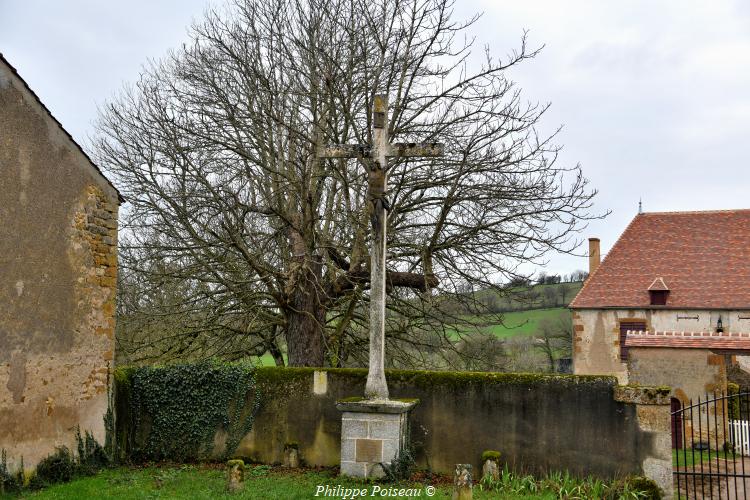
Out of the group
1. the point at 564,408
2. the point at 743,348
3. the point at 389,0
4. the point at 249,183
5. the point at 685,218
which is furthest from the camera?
the point at 685,218

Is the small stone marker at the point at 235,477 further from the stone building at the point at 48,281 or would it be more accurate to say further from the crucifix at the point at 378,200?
the stone building at the point at 48,281

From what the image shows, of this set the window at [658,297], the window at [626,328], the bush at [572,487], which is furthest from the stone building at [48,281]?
the window at [658,297]

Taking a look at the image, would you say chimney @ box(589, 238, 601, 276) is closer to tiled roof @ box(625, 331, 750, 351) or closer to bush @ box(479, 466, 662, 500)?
tiled roof @ box(625, 331, 750, 351)

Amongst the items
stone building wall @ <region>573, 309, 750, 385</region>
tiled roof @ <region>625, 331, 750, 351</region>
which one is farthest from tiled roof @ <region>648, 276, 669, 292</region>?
tiled roof @ <region>625, 331, 750, 351</region>

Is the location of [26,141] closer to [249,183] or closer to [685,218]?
[249,183]

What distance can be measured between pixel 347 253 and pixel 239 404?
148 inches

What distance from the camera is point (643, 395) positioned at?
8492 mm

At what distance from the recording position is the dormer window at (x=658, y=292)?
2297cm

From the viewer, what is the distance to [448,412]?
930 cm

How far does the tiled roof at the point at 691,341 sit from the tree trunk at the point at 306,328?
8.55 m

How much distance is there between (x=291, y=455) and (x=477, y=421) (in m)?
2.81

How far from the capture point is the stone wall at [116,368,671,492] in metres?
8.63

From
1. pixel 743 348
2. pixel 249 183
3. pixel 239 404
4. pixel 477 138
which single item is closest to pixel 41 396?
pixel 239 404

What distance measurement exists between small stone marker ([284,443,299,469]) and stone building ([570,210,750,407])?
14.8 m
